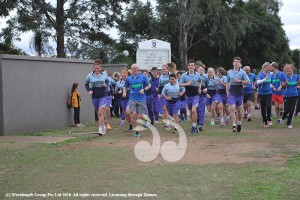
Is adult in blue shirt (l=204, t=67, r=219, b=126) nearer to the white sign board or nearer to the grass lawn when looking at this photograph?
the grass lawn

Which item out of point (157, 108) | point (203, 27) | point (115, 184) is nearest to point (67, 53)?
point (203, 27)

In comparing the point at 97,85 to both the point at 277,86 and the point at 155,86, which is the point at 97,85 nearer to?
the point at 155,86

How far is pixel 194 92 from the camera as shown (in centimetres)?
1382

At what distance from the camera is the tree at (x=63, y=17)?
115 feet

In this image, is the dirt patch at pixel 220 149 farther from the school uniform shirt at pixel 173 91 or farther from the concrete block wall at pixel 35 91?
the concrete block wall at pixel 35 91

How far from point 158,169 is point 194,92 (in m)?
5.79

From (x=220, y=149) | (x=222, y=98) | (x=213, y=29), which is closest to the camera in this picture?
(x=220, y=149)

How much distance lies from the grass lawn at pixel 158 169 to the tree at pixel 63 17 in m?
24.4

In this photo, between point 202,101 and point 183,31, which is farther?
point 183,31

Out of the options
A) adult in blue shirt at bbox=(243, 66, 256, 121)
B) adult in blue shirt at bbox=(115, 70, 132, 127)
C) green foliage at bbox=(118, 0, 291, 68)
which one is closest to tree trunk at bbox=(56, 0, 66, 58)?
green foliage at bbox=(118, 0, 291, 68)

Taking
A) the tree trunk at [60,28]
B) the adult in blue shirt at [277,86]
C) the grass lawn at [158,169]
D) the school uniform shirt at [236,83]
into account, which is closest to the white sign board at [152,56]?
the tree trunk at [60,28]

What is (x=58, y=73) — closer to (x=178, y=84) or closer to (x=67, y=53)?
(x=178, y=84)

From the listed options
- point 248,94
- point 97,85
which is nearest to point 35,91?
point 97,85

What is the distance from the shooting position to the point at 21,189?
692 centimetres
